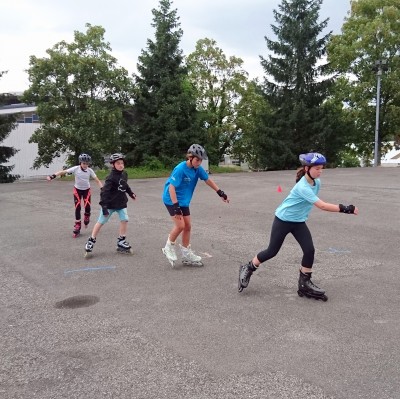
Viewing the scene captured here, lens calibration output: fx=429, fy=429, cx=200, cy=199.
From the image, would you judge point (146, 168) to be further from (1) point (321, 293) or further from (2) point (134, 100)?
(1) point (321, 293)

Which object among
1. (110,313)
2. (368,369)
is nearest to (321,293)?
(368,369)

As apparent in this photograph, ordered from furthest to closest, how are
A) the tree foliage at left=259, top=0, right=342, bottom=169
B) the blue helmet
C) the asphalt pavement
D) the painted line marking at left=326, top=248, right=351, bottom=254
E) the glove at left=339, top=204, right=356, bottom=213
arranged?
1. the tree foliage at left=259, top=0, right=342, bottom=169
2. the painted line marking at left=326, top=248, right=351, bottom=254
3. the blue helmet
4. the glove at left=339, top=204, right=356, bottom=213
5. the asphalt pavement

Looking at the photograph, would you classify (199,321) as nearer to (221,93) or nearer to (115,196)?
(115,196)

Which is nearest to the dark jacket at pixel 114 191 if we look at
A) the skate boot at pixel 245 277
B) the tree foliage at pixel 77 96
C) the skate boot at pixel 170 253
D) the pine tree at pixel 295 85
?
the skate boot at pixel 170 253

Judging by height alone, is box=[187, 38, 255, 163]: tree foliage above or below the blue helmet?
above

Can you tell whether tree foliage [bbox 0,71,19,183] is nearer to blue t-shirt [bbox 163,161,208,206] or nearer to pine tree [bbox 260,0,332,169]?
pine tree [bbox 260,0,332,169]

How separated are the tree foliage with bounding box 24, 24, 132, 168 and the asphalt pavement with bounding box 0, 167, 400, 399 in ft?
52.0

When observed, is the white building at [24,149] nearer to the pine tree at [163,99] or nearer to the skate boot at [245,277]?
the pine tree at [163,99]

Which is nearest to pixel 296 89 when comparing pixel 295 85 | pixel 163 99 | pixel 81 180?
pixel 295 85

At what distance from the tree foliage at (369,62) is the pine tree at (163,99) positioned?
45.1ft

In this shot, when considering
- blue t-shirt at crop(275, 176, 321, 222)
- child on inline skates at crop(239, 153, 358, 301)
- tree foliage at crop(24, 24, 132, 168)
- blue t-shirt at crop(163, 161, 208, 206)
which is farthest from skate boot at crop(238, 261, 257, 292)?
tree foliage at crop(24, 24, 132, 168)

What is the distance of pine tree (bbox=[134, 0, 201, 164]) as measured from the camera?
86.0ft

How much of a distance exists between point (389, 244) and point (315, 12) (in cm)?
2914

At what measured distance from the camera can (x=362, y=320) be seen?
14.2 feet
